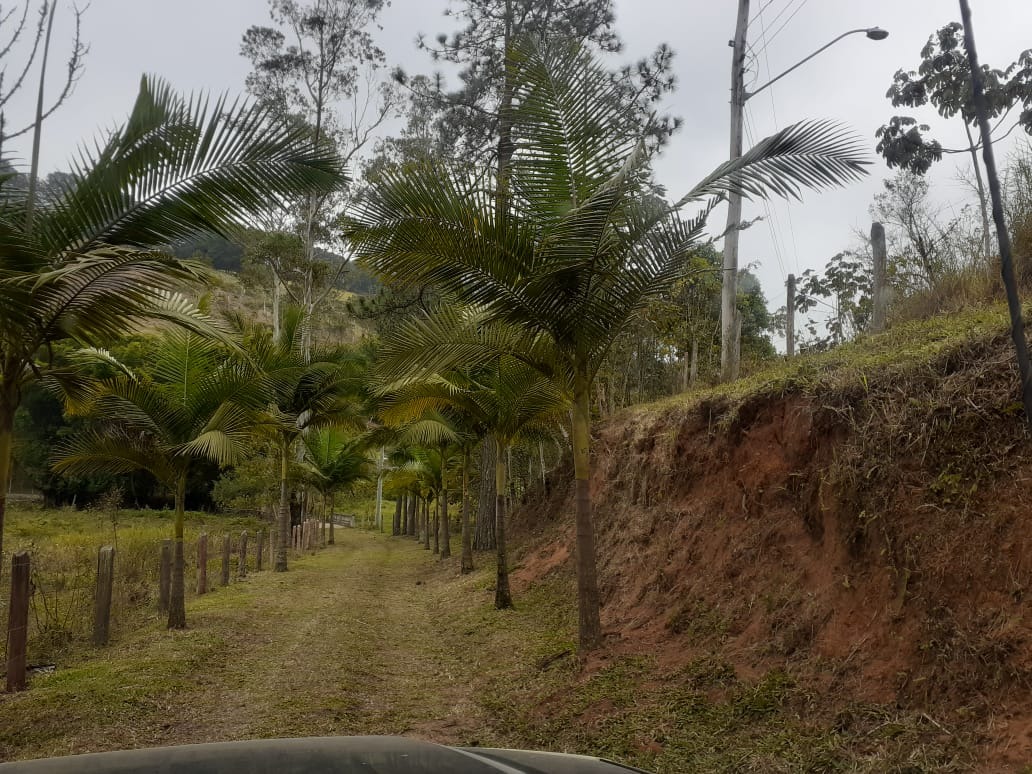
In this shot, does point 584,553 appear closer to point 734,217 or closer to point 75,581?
point 75,581

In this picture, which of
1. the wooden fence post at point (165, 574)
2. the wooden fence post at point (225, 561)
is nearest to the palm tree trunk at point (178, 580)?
Result: the wooden fence post at point (165, 574)

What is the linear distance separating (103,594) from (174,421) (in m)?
2.23

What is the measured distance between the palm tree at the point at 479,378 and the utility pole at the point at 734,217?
3568mm

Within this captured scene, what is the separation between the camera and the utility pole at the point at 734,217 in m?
13.4

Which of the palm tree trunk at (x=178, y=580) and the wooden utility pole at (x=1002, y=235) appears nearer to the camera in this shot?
the wooden utility pole at (x=1002, y=235)

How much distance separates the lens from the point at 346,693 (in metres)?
7.03

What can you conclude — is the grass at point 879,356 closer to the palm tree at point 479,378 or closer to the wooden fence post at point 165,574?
the palm tree at point 479,378

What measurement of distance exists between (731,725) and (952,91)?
38.6 ft

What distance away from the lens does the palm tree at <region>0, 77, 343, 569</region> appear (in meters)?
5.16

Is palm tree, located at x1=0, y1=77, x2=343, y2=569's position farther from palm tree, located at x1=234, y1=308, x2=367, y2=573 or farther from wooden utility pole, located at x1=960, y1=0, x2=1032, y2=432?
palm tree, located at x1=234, y1=308, x2=367, y2=573

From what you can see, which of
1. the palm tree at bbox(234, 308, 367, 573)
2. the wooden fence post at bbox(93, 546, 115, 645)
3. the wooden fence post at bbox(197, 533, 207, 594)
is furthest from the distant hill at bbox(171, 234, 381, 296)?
the wooden fence post at bbox(197, 533, 207, 594)

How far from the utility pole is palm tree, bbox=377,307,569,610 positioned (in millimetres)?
3568

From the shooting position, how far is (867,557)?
542cm

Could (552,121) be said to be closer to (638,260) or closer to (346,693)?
(638,260)
